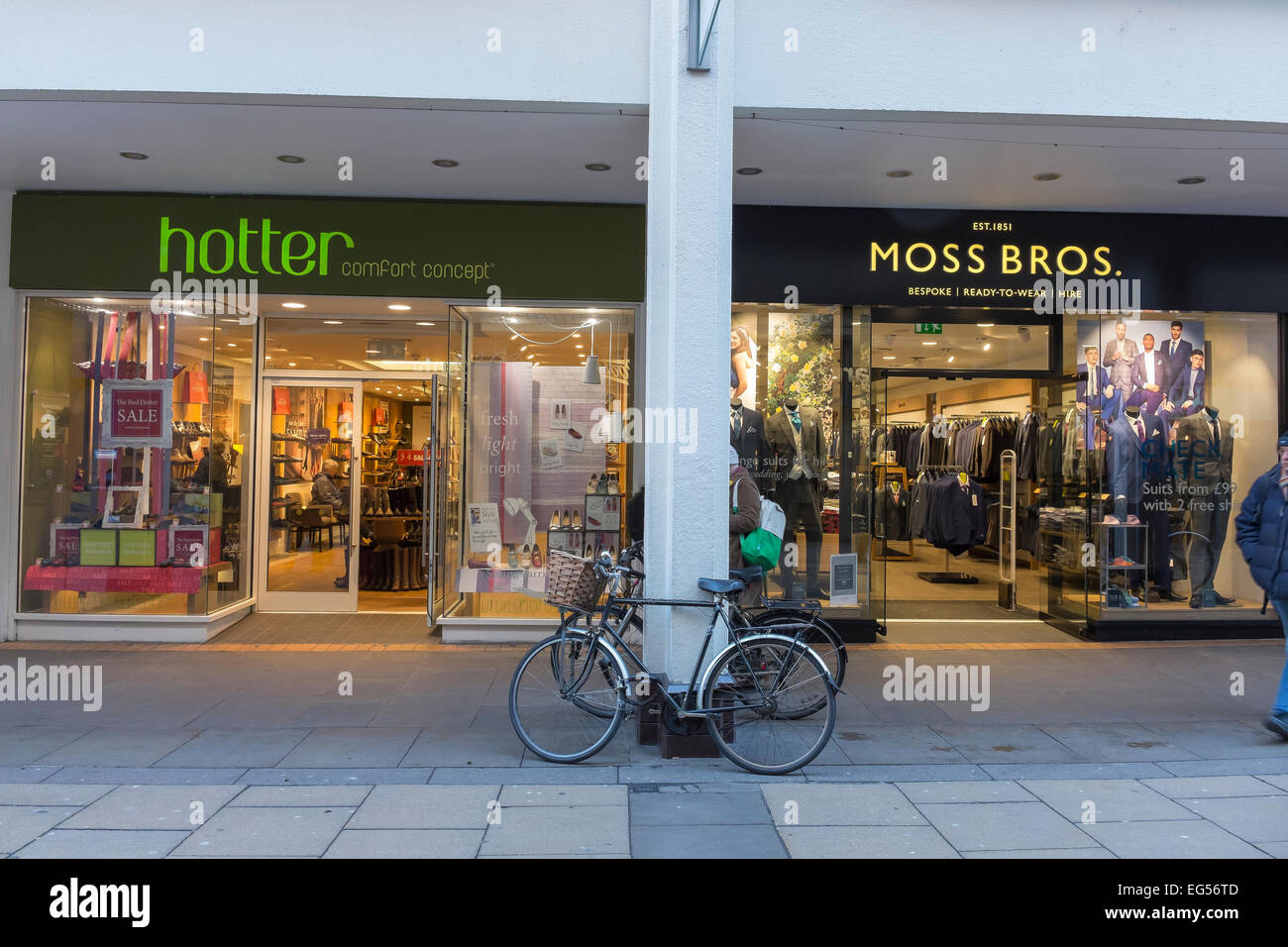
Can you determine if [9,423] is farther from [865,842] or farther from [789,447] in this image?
[865,842]

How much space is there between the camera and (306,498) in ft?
30.7

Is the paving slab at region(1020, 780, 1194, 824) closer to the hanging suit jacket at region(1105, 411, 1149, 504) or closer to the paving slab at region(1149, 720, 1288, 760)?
the paving slab at region(1149, 720, 1288, 760)

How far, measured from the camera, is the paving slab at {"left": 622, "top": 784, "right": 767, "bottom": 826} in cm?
423

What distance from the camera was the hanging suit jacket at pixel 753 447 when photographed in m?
8.50

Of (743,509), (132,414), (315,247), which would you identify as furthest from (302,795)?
(132,414)

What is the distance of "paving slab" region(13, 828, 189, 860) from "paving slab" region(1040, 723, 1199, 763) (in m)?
4.61

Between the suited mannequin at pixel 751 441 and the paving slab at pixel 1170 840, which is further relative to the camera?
the suited mannequin at pixel 751 441

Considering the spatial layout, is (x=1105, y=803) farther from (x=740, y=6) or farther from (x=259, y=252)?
(x=259, y=252)

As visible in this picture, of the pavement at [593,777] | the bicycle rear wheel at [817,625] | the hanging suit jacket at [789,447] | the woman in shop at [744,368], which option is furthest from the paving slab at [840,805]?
the woman in shop at [744,368]

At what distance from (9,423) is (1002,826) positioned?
7.97 metres

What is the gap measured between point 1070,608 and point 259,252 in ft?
26.1

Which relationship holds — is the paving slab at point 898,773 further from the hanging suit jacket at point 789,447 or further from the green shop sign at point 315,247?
the green shop sign at point 315,247

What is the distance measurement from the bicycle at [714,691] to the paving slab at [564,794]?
34 centimetres

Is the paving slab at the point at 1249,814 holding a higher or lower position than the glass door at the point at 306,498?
lower
